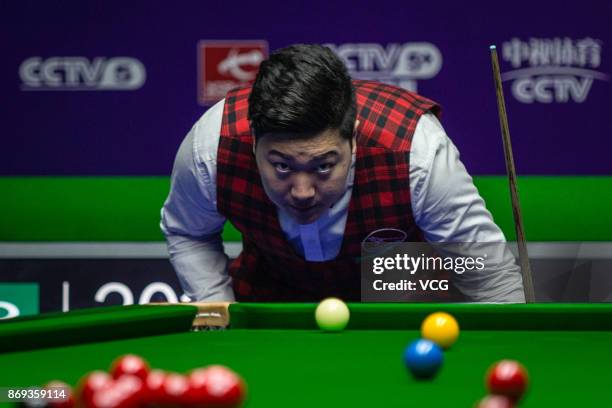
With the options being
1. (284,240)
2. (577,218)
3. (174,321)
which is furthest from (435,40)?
(174,321)

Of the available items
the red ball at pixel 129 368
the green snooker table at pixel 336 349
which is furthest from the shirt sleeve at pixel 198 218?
the red ball at pixel 129 368

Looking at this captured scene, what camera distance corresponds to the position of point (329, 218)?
3270 mm

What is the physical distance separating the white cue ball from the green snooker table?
30mm

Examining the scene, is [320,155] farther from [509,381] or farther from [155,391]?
[155,391]

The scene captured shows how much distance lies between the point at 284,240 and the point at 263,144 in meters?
0.55

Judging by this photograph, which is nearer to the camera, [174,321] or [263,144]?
[174,321]

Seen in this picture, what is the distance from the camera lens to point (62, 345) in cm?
224

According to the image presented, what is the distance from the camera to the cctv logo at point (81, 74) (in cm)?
469

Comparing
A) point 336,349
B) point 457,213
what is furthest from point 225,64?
point 336,349

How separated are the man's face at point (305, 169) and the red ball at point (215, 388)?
1.47 m

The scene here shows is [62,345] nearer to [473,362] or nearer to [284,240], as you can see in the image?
[473,362]

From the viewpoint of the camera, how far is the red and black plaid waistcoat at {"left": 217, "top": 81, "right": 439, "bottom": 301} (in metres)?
3.20

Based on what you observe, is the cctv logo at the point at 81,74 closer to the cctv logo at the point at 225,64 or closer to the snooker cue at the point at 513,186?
the cctv logo at the point at 225,64

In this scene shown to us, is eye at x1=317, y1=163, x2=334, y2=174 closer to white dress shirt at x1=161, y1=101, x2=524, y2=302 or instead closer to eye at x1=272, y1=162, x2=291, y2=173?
eye at x1=272, y1=162, x2=291, y2=173
